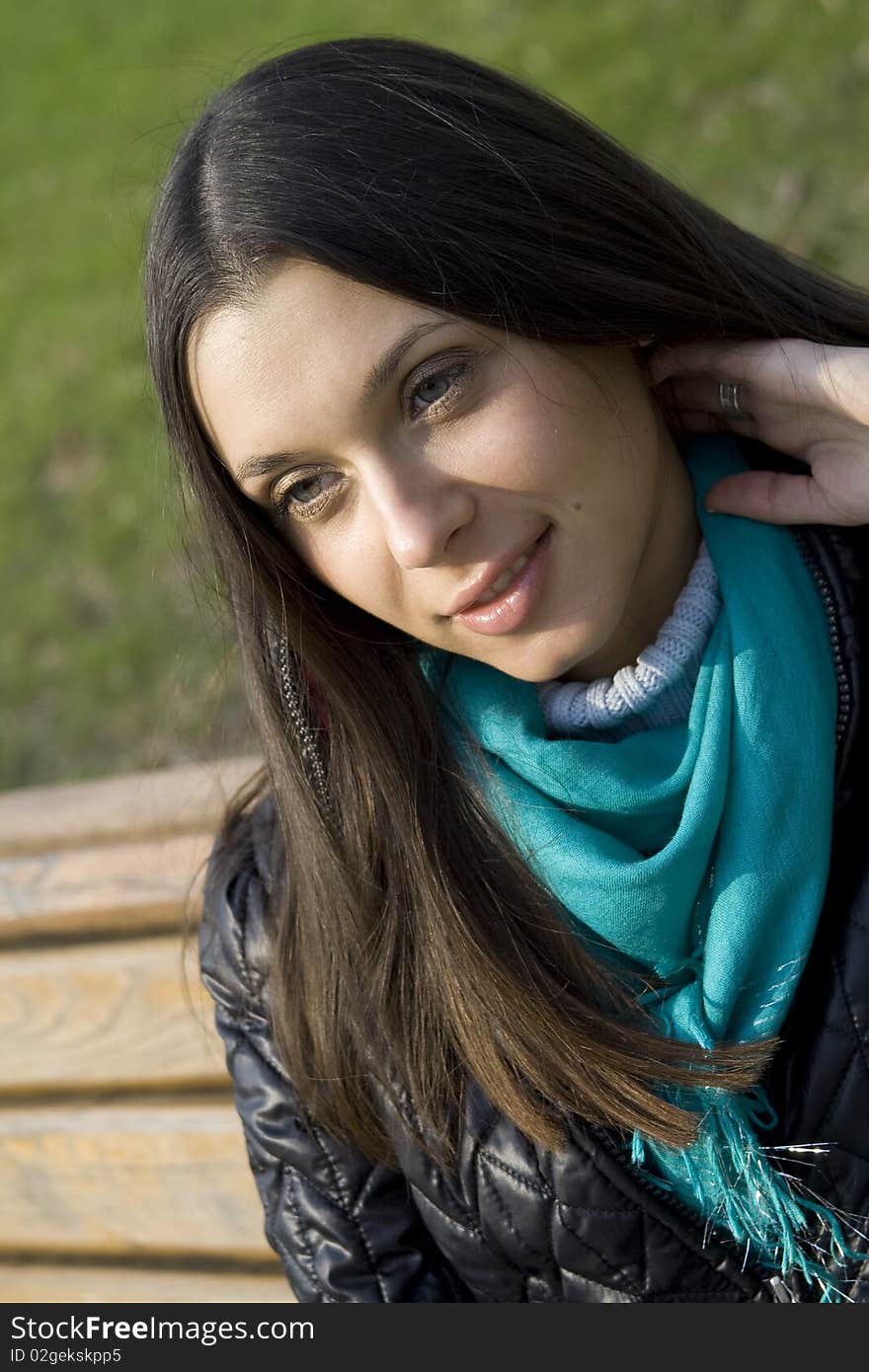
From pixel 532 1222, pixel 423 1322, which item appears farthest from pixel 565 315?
pixel 423 1322

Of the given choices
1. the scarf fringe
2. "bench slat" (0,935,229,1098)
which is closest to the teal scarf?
the scarf fringe

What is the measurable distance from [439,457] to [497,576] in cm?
18

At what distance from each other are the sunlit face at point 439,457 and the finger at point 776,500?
204 mm

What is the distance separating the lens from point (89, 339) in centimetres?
516

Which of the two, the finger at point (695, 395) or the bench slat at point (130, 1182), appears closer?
the finger at point (695, 395)

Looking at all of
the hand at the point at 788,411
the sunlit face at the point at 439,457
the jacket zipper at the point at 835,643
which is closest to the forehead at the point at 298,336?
the sunlit face at the point at 439,457

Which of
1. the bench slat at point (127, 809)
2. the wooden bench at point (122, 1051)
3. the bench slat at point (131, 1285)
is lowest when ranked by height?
the bench slat at point (131, 1285)

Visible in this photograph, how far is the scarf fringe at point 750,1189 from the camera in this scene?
203 centimetres

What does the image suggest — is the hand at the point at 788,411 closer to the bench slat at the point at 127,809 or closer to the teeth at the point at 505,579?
the teeth at the point at 505,579

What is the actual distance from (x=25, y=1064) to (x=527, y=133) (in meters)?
2.04

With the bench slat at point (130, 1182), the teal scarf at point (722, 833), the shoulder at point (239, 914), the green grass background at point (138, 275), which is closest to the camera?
the teal scarf at point (722, 833)

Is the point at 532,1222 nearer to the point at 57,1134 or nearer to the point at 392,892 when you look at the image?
the point at 392,892

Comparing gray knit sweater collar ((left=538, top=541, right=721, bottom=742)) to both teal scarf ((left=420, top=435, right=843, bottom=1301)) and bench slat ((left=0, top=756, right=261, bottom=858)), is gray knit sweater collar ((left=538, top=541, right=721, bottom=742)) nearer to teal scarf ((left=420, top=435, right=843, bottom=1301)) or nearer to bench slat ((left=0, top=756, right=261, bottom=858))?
teal scarf ((left=420, top=435, right=843, bottom=1301))

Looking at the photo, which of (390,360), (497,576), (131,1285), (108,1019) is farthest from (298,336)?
(131,1285)
